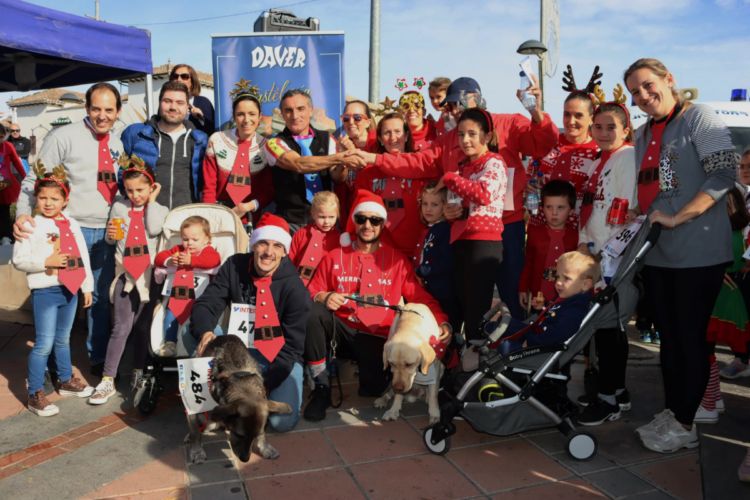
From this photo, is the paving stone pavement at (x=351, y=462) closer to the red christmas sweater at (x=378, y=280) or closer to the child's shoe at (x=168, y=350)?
the child's shoe at (x=168, y=350)

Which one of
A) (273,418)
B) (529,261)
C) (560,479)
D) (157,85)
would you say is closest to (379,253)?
(529,261)

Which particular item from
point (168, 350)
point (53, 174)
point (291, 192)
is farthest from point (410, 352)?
point (53, 174)

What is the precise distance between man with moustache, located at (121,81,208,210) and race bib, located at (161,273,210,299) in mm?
908

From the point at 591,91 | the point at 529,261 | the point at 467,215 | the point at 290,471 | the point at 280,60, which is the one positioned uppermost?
the point at 280,60

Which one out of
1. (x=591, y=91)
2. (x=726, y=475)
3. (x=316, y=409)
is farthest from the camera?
(x=591, y=91)

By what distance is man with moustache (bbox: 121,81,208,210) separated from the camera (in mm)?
4977

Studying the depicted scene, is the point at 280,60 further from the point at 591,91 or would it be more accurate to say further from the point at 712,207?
the point at 712,207

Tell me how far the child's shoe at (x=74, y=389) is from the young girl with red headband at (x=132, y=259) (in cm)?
19

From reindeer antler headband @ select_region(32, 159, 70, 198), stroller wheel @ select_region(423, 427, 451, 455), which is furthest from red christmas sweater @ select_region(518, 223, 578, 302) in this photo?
reindeer antler headband @ select_region(32, 159, 70, 198)

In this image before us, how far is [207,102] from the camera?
6.29 m

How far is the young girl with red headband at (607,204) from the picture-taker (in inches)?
147

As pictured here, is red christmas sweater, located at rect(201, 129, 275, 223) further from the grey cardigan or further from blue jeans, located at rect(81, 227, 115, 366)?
the grey cardigan

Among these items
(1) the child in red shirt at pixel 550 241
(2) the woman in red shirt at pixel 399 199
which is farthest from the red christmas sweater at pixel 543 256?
(2) the woman in red shirt at pixel 399 199

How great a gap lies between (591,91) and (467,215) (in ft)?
4.93
